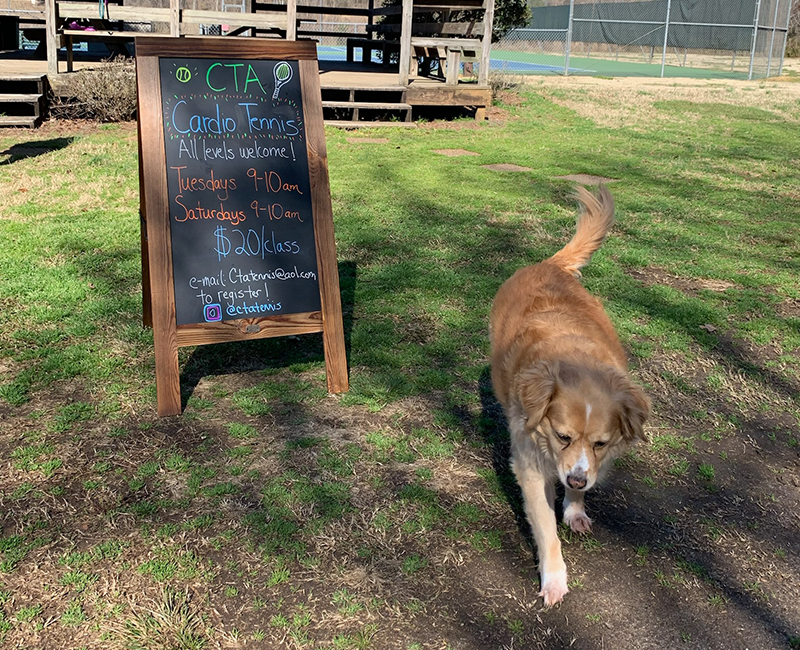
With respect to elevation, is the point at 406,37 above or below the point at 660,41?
below

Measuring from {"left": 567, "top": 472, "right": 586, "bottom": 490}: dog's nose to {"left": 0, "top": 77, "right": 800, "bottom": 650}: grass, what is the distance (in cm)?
46

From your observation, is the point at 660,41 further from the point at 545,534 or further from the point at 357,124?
the point at 545,534

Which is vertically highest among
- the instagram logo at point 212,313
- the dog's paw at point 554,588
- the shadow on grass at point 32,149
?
the shadow on grass at point 32,149

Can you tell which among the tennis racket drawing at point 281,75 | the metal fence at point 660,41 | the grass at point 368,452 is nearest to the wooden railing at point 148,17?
the grass at point 368,452

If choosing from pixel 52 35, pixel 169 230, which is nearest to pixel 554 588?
pixel 169 230

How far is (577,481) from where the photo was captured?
264cm

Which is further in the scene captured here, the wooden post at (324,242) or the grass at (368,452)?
the wooden post at (324,242)

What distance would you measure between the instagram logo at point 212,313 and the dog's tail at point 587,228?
180 cm

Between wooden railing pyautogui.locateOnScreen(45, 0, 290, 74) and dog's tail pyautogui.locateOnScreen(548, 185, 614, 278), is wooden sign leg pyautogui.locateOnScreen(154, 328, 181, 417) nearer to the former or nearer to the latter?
dog's tail pyautogui.locateOnScreen(548, 185, 614, 278)

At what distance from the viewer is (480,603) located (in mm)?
2707

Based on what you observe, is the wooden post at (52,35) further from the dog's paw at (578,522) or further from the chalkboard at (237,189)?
the dog's paw at (578,522)

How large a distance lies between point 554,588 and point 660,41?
3475 cm

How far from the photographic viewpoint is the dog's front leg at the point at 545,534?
273cm

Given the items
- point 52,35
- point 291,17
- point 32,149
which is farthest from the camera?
point 291,17
